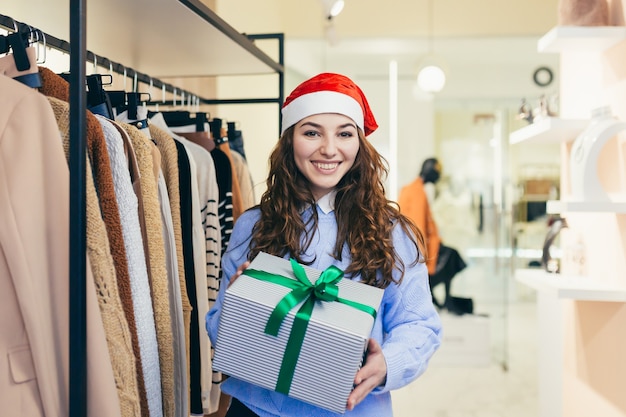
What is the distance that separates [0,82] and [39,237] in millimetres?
275

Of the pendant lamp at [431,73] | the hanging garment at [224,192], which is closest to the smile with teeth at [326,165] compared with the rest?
the hanging garment at [224,192]

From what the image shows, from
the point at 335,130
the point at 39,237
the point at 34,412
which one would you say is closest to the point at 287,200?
the point at 335,130

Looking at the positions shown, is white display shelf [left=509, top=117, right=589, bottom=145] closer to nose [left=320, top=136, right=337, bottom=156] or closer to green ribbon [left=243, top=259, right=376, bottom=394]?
nose [left=320, top=136, right=337, bottom=156]

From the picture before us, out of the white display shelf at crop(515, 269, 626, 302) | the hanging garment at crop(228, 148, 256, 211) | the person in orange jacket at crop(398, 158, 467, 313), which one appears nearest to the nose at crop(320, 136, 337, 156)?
the hanging garment at crop(228, 148, 256, 211)

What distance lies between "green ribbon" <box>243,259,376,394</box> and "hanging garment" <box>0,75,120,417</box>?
30 cm

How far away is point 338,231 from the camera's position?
140 cm

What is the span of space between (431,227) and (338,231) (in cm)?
393

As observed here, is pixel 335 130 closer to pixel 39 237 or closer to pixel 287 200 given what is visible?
pixel 287 200

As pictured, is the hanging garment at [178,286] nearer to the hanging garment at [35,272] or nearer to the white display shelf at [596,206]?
the hanging garment at [35,272]

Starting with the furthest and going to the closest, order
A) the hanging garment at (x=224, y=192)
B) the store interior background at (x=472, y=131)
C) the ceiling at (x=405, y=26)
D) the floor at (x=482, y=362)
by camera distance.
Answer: the ceiling at (x=405, y=26), the floor at (x=482, y=362), the store interior background at (x=472, y=131), the hanging garment at (x=224, y=192)

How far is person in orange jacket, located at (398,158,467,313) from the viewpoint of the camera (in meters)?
5.22

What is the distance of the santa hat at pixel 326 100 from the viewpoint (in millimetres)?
1432

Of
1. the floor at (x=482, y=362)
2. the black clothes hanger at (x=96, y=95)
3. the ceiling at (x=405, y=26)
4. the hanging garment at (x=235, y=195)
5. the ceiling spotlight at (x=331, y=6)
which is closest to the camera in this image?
the black clothes hanger at (x=96, y=95)

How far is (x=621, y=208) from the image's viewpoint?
83.1 inches
